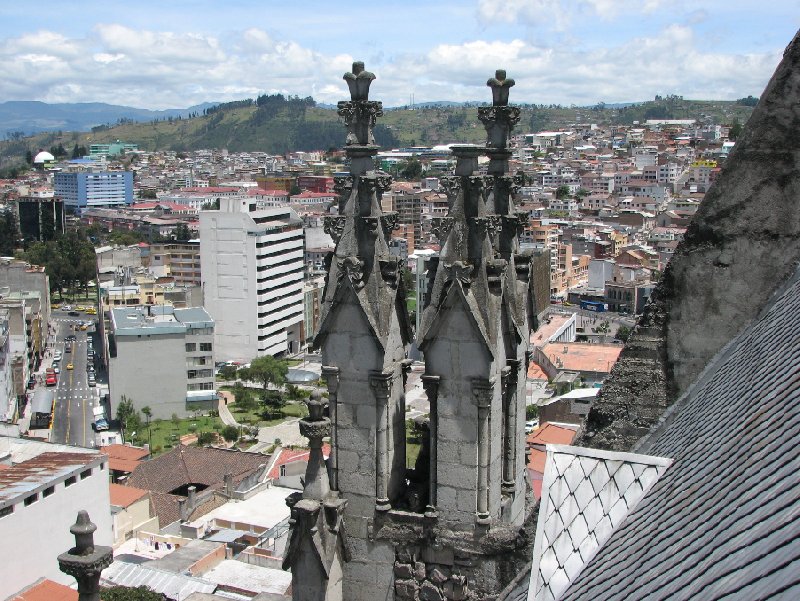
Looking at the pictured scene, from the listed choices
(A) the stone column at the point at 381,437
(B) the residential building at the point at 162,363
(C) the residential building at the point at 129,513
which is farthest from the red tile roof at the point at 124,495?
(A) the stone column at the point at 381,437

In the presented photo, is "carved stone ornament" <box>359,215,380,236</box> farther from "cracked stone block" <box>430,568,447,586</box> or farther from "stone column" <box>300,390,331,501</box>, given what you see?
"cracked stone block" <box>430,568,447,586</box>

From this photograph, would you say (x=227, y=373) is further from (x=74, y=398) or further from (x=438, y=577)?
(x=438, y=577)

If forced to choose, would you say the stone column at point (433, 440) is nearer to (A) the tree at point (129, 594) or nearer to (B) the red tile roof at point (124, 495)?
(A) the tree at point (129, 594)

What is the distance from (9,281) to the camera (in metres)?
107

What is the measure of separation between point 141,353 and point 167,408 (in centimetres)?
490

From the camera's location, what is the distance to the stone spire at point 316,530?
8.80m

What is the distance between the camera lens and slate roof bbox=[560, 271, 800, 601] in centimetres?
415

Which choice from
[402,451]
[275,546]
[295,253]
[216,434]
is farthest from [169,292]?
[402,451]

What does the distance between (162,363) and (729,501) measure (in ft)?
242

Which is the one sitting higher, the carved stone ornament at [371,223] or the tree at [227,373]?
the carved stone ornament at [371,223]

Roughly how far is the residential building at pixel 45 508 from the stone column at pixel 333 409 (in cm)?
2945

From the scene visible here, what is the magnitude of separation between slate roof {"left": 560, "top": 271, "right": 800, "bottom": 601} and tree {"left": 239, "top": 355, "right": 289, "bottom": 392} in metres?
78.1

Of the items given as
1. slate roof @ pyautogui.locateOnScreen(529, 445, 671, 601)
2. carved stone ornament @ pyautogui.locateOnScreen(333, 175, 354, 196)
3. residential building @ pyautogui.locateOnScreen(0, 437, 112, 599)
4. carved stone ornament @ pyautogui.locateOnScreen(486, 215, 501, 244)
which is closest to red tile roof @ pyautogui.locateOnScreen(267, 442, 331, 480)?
residential building @ pyautogui.locateOnScreen(0, 437, 112, 599)

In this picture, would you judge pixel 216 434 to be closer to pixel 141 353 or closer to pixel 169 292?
pixel 141 353
